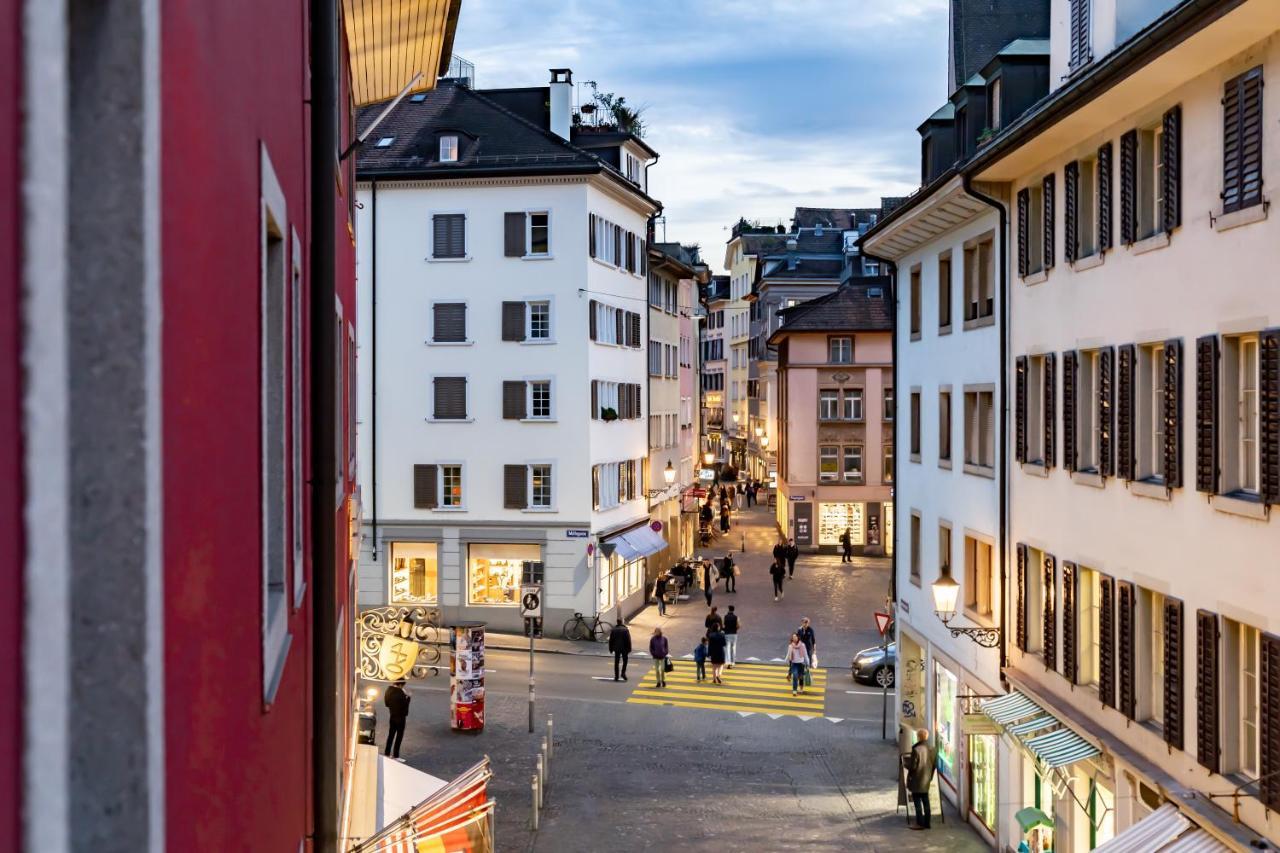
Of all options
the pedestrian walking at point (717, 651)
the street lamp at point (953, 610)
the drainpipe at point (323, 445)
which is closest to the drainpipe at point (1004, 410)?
the street lamp at point (953, 610)

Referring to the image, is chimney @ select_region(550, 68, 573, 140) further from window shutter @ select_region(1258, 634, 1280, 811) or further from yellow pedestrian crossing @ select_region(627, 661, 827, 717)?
window shutter @ select_region(1258, 634, 1280, 811)

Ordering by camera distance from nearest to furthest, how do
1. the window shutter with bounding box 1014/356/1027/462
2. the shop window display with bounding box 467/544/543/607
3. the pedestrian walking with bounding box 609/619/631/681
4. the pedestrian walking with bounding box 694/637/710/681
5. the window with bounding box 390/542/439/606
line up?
the window shutter with bounding box 1014/356/1027/462
the pedestrian walking with bounding box 609/619/631/681
the pedestrian walking with bounding box 694/637/710/681
the shop window display with bounding box 467/544/543/607
the window with bounding box 390/542/439/606

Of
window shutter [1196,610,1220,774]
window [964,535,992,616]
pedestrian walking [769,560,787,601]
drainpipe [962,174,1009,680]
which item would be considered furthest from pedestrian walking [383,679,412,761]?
pedestrian walking [769,560,787,601]

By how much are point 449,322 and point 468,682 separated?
16294 millimetres

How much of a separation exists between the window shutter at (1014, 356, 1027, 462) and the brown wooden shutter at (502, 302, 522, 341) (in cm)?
2310

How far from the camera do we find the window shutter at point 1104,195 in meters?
16.7

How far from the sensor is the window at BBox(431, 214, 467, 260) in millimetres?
42188

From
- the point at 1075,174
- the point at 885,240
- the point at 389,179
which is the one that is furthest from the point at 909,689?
the point at 389,179

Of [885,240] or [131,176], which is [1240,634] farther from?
[885,240]

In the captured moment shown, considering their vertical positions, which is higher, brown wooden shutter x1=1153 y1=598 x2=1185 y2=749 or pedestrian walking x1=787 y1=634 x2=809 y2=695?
brown wooden shutter x1=1153 y1=598 x2=1185 y2=749

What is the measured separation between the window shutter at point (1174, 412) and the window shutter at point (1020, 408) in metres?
5.64

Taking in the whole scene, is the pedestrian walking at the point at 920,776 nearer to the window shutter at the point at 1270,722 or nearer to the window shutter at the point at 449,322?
the window shutter at the point at 1270,722

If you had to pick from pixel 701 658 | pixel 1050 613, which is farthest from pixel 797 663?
pixel 1050 613

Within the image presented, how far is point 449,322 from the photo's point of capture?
42.4 metres
